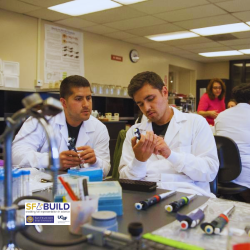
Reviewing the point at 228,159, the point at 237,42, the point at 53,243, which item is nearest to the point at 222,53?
the point at 237,42

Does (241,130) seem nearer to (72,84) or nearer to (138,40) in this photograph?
(72,84)

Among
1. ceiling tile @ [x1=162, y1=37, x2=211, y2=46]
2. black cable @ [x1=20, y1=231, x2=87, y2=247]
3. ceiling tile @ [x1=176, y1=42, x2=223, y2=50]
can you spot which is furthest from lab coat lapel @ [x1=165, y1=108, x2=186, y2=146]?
ceiling tile @ [x1=176, y1=42, x2=223, y2=50]

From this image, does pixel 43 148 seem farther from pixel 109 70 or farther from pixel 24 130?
pixel 109 70

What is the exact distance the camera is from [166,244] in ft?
2.31

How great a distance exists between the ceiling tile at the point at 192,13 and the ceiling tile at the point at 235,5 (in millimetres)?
104

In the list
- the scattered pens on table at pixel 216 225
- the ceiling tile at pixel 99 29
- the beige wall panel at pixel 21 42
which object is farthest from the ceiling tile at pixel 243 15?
the scattered pens on table at pixel 216 225

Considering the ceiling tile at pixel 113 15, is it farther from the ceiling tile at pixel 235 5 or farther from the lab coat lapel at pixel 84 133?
the lab coat lapel at pixel 84 133

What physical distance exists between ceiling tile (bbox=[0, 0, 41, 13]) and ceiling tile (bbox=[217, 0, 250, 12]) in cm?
244

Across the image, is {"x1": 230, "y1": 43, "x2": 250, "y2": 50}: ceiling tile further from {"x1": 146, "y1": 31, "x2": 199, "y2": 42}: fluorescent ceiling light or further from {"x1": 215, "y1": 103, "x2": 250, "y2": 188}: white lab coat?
{"x1": 215, "y1": 103, "x2": 250, "y2": 188}: white lab coat

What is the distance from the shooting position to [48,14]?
172 inches

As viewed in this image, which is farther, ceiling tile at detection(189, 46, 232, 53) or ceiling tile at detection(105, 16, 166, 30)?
ceiling tile at detection(189, 46, 232, 53)

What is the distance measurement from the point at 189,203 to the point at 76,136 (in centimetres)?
117

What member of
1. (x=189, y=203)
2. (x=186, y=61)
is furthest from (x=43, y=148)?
(x=186, y=61)

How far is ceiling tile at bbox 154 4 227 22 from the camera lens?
4.09 m
